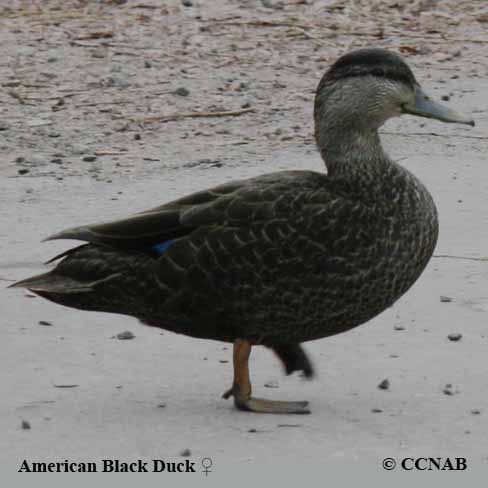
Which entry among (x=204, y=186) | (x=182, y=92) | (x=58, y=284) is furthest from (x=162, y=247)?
(x=182, y=92)

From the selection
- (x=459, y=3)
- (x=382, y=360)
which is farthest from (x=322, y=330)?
(x=459, y=3)

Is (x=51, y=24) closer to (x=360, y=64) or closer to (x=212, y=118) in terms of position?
(x=212, y=118)

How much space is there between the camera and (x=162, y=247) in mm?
5176

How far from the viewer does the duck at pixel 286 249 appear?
16.5ft

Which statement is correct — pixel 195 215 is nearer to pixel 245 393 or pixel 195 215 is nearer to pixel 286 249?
pixel 286 249

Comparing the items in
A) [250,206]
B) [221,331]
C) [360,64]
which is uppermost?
[360,64]

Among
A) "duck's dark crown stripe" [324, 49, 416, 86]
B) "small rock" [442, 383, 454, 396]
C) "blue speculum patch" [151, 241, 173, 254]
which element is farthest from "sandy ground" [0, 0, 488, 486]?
"duck's dark crown stripe" [324, 49, 416, 86]

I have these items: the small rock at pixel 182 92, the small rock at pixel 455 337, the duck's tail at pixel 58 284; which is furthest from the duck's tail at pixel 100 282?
the small rock at pixel 182 92

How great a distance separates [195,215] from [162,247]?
0.15m

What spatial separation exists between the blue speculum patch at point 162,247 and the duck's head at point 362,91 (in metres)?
0.67

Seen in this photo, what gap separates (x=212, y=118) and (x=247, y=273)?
4.31m

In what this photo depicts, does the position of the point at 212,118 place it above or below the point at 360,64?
below

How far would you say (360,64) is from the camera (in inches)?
209

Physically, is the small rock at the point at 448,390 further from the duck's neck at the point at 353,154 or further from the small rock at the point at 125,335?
the small rock at the point at 125,335
